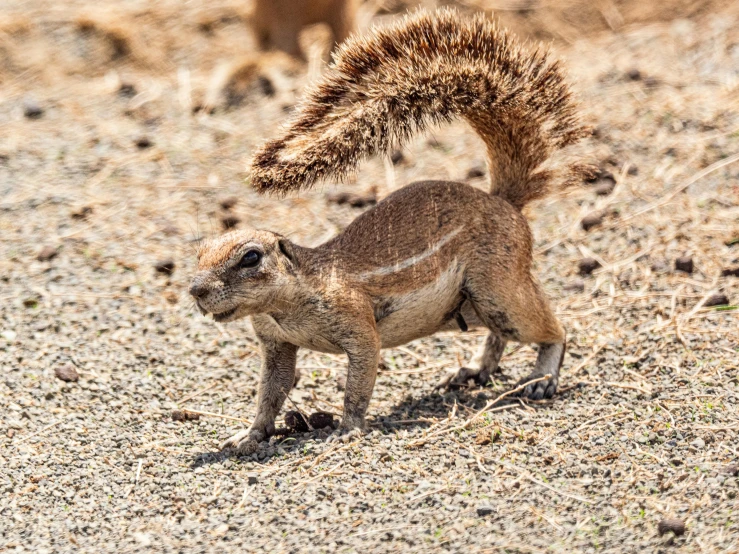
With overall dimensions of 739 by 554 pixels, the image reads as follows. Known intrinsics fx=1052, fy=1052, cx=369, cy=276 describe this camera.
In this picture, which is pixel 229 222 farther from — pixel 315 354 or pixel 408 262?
pixel 408 262

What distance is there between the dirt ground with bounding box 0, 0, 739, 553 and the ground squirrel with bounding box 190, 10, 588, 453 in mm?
446

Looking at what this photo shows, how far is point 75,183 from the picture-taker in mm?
8766

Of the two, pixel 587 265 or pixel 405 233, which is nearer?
pixel 405 233

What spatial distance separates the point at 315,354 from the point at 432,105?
6.91ft

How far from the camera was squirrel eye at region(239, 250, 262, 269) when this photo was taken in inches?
199

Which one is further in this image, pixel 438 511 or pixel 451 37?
pixel 451 37

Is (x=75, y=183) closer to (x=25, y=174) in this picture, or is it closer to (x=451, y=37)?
(x=25, y=174)

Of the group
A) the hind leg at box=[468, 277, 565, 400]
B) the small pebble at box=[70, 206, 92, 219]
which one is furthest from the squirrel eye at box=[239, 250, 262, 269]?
the small pebble at box=[70, 206, 92, 219]

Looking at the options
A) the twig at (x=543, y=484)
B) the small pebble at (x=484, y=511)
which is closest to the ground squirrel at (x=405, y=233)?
the twig at (x=543, y=484)

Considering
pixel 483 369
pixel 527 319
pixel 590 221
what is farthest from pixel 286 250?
pixel 590 221

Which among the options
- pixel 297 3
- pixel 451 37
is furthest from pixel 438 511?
pixel 297 3

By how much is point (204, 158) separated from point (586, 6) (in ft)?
18.2

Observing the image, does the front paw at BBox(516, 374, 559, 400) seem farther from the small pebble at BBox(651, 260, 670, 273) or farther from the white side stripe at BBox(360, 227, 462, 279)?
the small pebble at BBox(651, 260, 670, 273)

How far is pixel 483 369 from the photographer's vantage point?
20.4ft
